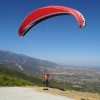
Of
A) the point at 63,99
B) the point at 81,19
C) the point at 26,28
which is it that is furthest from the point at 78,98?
the point at 26,28

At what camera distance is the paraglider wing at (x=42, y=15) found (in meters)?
19.7

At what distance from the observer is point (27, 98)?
2019 centimetres

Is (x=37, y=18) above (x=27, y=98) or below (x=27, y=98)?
above

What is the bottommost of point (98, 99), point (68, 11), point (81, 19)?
point (98, 99)

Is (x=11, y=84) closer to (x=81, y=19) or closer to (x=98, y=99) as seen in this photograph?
(x=98, y=99)

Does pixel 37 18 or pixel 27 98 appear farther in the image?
pixel 37 18

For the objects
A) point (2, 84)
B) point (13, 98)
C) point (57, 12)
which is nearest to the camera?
point (13, 98)

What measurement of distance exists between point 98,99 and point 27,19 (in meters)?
14.0

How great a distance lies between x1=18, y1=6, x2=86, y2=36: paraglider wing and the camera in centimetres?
1969

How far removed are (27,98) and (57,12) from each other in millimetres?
10552

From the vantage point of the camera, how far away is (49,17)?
2448cm

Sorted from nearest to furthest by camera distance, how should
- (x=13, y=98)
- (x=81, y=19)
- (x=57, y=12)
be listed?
(x=81, y=19) < (x=13, y=98) < (x=57, y=12)

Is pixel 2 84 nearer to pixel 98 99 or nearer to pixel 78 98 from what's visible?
pixel 78 98

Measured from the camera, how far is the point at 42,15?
2372 centimetres
